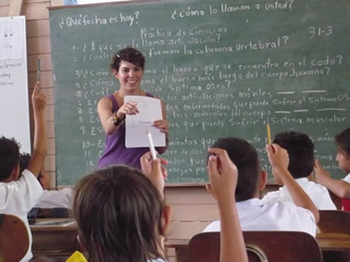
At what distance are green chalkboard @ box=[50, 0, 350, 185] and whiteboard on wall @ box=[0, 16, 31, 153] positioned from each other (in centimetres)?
25

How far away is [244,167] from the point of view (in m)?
1.89

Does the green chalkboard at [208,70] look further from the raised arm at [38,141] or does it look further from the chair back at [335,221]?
the raised arm at [38,141]

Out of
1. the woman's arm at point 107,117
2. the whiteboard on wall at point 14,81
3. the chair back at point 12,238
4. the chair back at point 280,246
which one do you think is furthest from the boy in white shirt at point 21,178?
the whiteboard on wall at point 14,81

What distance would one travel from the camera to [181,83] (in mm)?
3861

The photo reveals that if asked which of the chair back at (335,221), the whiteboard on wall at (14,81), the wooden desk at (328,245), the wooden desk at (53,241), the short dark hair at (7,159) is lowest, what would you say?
the wooden desk at (53,241)

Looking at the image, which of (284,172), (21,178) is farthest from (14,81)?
(284,172)

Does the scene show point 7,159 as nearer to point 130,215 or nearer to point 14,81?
point 130,215

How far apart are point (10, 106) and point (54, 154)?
52cm

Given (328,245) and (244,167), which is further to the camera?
(244,167)

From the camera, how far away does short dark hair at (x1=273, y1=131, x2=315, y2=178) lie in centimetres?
262

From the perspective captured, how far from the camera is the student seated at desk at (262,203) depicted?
1.69 meters

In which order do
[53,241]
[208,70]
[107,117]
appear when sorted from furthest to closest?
[208,70], [107,117], [53,241]

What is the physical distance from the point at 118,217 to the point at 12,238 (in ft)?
3.02

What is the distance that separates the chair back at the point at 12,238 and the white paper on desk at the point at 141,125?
3.45ft
